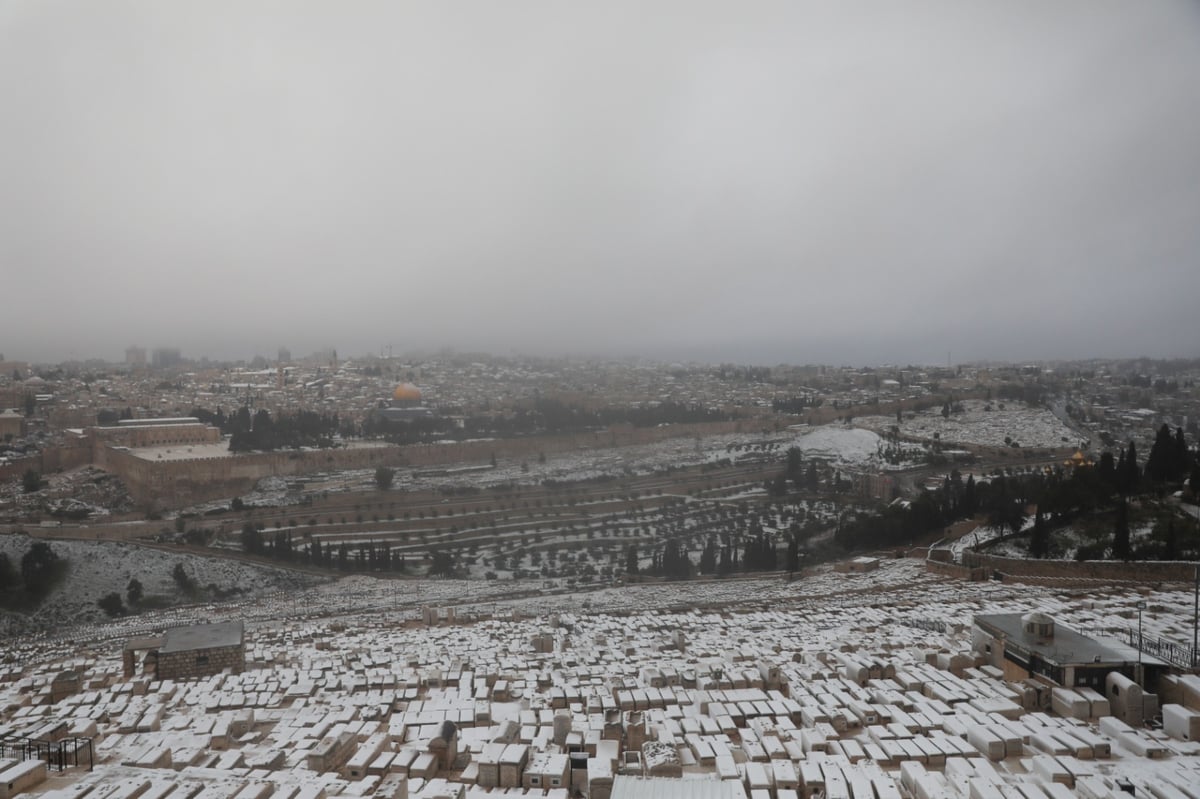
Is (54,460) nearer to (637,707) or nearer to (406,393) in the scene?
(406,393)

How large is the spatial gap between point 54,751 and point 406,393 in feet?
93.1

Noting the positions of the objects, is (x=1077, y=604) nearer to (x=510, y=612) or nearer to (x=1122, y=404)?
(x=510, y=612)

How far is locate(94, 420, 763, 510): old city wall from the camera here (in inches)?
803

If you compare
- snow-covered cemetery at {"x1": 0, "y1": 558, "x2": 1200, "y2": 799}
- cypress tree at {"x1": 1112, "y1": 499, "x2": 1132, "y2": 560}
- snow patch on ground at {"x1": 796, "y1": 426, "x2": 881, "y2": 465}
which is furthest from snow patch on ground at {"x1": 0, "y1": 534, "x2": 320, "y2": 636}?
snow patch on ground at {"x1": 796, "y1": 426, "x2": 881, "y2": 465}

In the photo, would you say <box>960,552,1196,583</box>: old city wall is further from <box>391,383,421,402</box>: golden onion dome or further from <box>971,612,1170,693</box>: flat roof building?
<box>391,383,421,402</box>: golden onion dome

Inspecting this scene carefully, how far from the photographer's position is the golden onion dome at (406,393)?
110 feet

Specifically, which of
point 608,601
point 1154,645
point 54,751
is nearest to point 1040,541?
point 1154,645

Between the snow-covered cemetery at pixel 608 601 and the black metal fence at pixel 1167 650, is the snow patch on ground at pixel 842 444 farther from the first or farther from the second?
the black metal fence at pixel 1167 650

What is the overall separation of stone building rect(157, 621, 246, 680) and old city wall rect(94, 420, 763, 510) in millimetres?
11769

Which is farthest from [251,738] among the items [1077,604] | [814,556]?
[814,556]

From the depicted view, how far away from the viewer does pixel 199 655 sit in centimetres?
912

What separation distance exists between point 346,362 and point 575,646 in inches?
1282

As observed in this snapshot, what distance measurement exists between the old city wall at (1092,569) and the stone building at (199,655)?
11.5 m

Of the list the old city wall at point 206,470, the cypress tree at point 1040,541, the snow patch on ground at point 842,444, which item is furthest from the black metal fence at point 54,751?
the snow patch on ground at point 842,444
